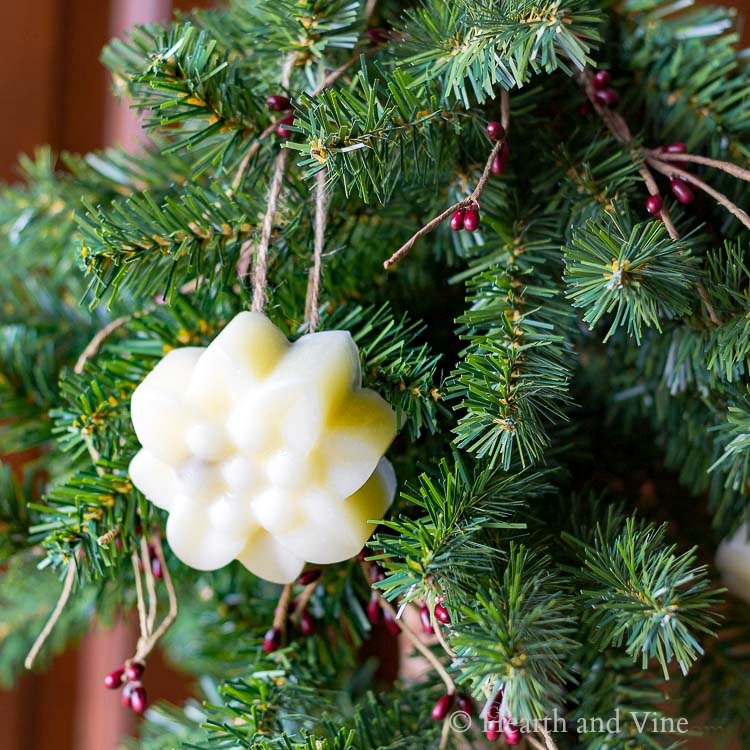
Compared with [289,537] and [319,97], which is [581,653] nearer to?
[289,537]

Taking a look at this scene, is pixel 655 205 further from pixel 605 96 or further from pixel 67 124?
pixel 67 124

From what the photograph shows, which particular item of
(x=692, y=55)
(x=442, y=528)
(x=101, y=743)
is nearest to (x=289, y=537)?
(x=442, y=528)

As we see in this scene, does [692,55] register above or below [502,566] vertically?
above

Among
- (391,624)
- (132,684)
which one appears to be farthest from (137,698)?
(391,624)

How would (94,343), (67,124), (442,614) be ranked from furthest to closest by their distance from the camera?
1. (67,124)
2. (94,343)
3. (442,614)

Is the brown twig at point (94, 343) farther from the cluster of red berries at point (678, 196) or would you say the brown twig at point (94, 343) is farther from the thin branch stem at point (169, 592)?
the cluster of red berries at point (678, 196)
